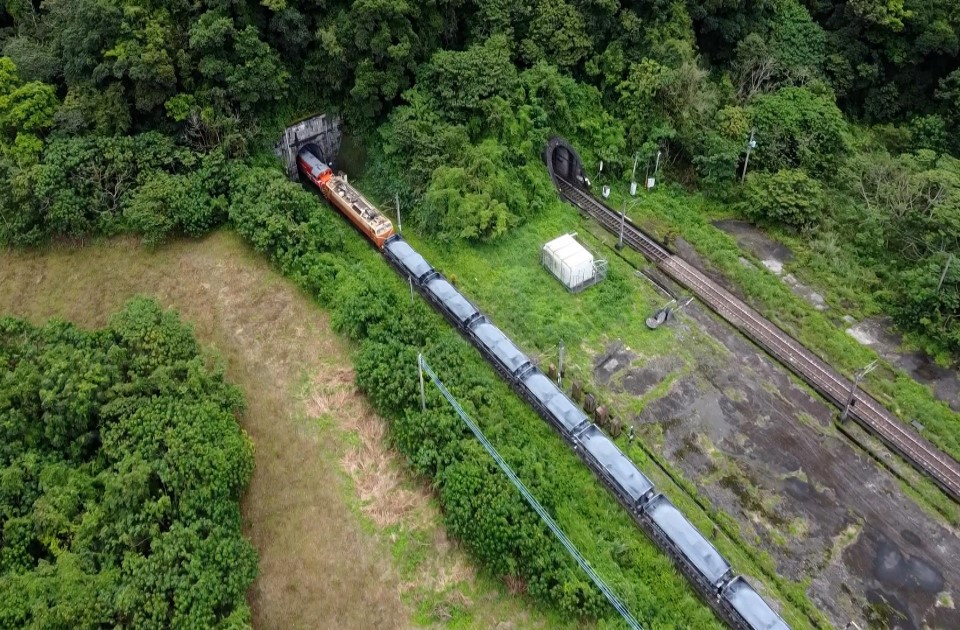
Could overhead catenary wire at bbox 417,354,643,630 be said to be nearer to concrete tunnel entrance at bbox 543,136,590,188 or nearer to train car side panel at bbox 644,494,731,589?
train car side panel at bbox 644,494,731,589

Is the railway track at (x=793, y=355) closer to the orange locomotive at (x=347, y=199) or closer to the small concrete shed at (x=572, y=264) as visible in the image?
the small concrete shed at (x=572, y=264)

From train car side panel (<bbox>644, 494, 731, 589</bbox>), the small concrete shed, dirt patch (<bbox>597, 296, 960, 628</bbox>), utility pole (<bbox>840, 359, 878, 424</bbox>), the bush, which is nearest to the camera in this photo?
train car side panel (<bbox>644, 494, 731, 589</bbox>)

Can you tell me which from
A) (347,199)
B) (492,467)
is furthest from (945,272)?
(347,199)

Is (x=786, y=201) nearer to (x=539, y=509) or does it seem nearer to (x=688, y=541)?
(x=688, y=541)

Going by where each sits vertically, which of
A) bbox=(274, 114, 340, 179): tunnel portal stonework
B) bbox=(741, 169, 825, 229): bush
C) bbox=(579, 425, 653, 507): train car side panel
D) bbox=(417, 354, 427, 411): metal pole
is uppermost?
bbox=(274, 114, 340, 179): tunnel portal stonework

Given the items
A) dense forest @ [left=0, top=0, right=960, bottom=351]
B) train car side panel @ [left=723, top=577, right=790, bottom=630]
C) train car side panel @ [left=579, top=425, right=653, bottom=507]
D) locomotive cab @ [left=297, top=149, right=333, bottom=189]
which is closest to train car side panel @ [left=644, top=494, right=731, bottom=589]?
train car side panel @ [left=723, top=577, right=790, bottom=630]

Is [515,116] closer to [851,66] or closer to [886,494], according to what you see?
[851,66]
